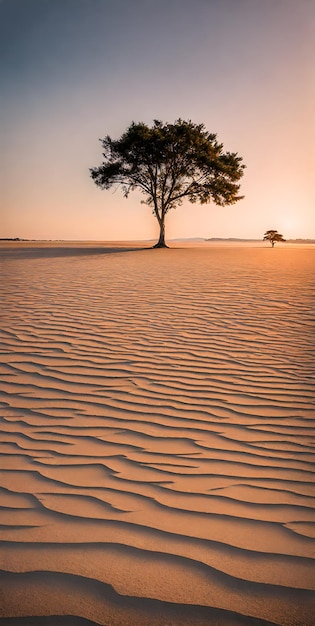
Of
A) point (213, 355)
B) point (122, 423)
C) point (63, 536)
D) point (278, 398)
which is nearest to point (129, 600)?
point (63, 536)

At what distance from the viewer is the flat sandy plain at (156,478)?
1.63m

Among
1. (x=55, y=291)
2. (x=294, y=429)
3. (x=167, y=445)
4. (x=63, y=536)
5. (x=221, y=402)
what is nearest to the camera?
(x=63, y=536)

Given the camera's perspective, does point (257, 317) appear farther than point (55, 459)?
Yes

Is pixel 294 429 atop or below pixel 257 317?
below

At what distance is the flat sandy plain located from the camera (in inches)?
64.1

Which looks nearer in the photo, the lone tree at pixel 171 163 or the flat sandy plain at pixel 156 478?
the flat sandy plain at pixel 156 478

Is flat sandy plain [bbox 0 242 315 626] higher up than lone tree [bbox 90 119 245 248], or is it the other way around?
lone tree [bbox 90 119 245 248]

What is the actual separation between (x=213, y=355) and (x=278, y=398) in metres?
1.22

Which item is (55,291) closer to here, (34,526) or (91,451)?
(91,451)

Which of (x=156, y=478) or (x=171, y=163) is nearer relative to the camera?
(x=156, y=478)

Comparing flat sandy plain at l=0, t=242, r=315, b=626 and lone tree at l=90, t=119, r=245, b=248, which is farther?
lone tree at l=90, t=119, r=245, b=248

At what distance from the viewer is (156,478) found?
2385 millimetres

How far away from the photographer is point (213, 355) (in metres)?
4.67

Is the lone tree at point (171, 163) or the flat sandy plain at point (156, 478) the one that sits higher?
the lone tree at point (171, 163)
